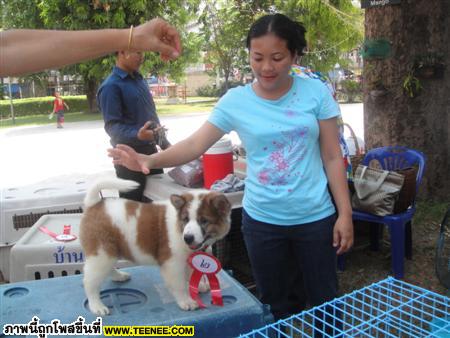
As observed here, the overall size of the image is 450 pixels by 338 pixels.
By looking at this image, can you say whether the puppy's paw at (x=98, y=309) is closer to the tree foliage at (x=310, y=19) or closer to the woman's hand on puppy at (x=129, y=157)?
the woman's hand on puppy at (x=129, y=157)

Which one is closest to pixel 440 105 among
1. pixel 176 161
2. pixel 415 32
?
pixel 415 32

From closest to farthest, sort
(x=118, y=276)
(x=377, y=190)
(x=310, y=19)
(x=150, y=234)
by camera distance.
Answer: (x=150, y=234), (x=118, y=276), (x=377, y=190), (x=310, y=19)

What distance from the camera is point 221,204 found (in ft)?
7.64

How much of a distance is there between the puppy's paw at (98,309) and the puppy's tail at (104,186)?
520mm

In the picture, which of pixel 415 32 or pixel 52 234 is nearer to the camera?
pixel 52 234

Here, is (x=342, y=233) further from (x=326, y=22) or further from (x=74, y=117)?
(x=74, y=117)

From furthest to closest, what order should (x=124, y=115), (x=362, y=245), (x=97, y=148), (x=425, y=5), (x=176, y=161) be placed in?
(x=97, y=148) < (x=425, y=5) < (x=362, y=245) < (x=124, y=115) < (x=176, y=161)

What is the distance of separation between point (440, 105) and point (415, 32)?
0.80 meters

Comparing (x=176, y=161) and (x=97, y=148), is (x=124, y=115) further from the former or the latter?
(x=97, y=148)

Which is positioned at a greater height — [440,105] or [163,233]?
[440,105]

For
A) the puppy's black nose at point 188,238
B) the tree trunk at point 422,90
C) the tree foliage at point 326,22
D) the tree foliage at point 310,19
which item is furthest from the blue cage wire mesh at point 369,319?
the tree foliage at point 326,22

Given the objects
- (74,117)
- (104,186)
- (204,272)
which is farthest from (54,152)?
(74,117)

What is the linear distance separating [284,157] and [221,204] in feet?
1.39

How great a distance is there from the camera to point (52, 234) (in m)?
3.41
